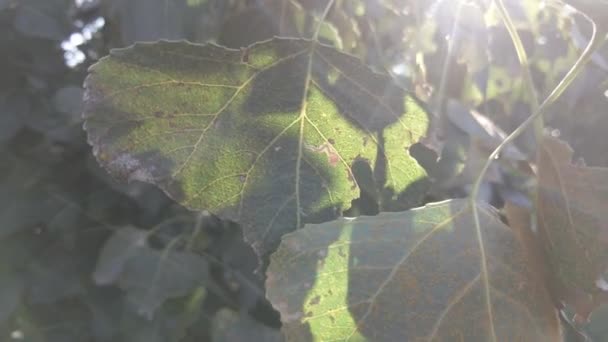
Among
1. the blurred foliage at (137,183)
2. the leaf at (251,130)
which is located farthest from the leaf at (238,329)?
the leaf at (251,130)

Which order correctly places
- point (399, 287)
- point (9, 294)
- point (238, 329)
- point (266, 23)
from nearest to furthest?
1. point (399, 287)
2. point (266, 23)
3. point (238, 329)
4. point (9, 294)

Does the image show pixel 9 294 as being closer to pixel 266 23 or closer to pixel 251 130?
pixel 266 23

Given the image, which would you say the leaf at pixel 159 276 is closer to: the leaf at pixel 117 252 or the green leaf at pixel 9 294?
the leaf at pixel 117 252

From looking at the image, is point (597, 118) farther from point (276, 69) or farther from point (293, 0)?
point (276, 69)

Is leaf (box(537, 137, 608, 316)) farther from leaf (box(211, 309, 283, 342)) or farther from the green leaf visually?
the green leaf

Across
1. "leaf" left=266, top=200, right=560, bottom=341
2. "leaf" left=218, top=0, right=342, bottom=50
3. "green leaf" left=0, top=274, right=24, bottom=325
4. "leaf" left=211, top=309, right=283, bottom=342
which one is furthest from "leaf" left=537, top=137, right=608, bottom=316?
"green leaf" left=0, top=274, right=24, bottom=325

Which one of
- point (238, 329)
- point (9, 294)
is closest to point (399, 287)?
point (238, 329)
